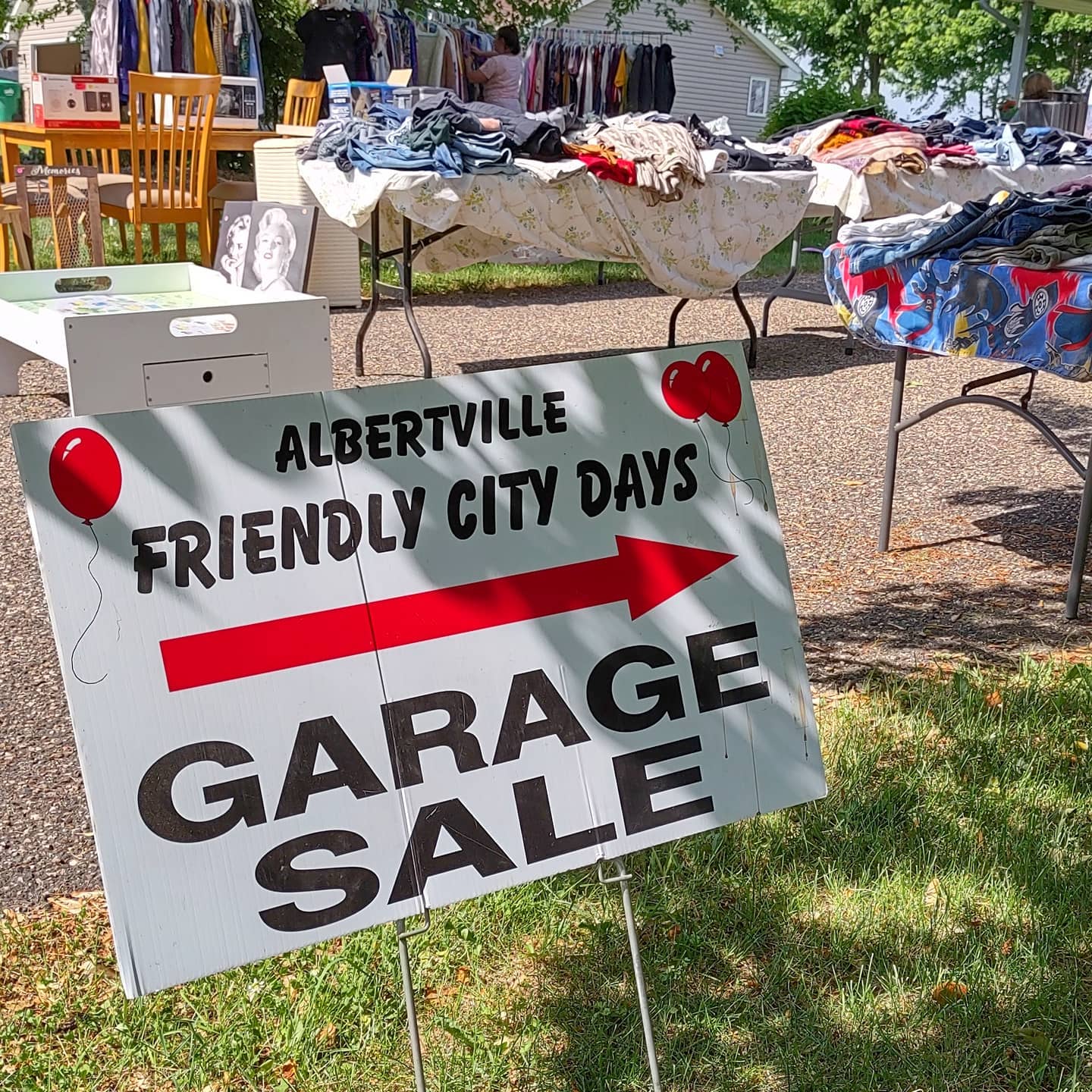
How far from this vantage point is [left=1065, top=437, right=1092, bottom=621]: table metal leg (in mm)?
3381

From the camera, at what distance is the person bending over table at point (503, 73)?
13.9 meters

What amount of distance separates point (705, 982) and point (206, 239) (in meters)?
7.32

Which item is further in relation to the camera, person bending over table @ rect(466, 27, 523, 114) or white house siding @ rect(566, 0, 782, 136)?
white house siding @ rect(566, 0, 782, 136)

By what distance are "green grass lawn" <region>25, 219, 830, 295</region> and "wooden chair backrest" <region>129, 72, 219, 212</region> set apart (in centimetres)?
157

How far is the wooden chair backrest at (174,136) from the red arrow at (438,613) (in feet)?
22.8

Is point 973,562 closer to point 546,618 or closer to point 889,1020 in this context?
point 889,1020

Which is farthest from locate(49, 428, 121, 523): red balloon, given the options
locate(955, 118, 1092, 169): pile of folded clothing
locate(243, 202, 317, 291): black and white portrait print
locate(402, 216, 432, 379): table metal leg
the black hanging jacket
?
the black hanging jacket

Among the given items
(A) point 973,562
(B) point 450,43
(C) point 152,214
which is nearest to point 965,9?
(B) point 450,43

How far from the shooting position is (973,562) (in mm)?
4074

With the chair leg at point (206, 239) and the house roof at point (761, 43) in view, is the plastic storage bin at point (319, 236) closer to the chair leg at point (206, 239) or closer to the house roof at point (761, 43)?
the chair leg at point (206, 239)

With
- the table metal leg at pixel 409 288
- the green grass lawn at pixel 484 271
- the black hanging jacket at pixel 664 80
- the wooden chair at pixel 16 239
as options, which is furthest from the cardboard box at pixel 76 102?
the black hanging jacket at pixel 664 80

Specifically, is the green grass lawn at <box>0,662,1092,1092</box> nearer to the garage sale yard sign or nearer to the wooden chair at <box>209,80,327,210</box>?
the garage sale yard sign

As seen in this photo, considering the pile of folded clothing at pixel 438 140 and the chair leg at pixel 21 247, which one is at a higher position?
the pile of folded clothing at pixel 438 140

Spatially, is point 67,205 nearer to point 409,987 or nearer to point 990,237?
point 990,237
